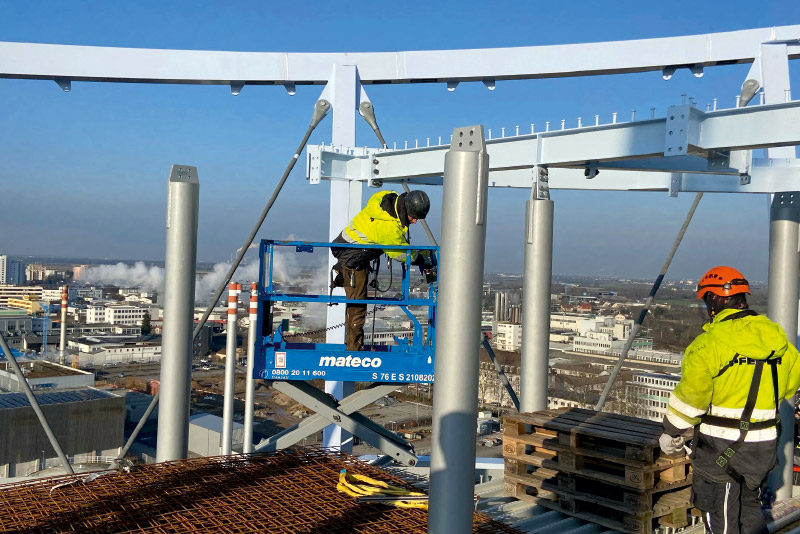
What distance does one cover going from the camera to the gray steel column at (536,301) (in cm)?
756

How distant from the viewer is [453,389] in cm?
343

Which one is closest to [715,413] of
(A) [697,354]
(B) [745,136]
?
(A) [697,354]

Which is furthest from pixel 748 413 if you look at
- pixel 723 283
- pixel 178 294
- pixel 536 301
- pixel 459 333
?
pixel 178 294

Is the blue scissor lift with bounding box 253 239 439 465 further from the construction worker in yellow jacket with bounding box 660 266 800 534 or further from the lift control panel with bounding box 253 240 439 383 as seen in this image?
the construction worker in yellow jacket with bounding box 660 266 800 534

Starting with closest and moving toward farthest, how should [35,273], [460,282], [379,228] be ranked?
[460,282]
[379,228]
[35,273]

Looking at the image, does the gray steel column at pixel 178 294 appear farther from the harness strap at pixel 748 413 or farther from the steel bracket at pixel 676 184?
the steel bracket at pixel 676 184

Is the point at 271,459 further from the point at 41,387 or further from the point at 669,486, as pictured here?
the point at 41,387

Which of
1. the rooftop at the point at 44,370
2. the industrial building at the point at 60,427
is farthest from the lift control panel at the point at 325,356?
the rooftop at the point at 44,370

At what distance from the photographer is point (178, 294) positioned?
5.27 metres

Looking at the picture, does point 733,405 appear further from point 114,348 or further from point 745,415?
point 114,348

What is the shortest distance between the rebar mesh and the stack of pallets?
1.00 metres

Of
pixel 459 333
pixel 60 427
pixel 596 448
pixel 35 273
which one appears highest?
pixel 459 333

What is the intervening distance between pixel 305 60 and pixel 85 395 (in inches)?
589

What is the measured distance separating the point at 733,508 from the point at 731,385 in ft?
2.50
